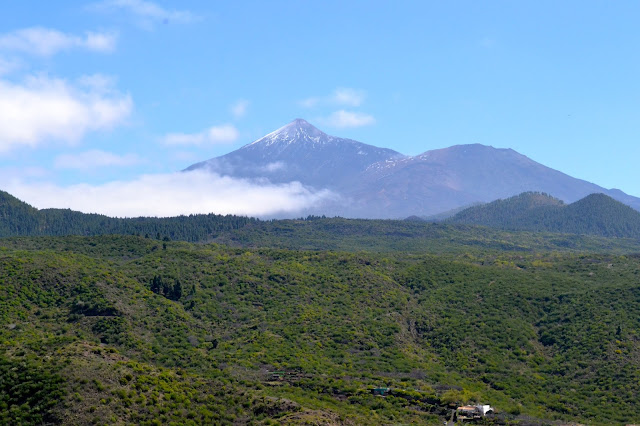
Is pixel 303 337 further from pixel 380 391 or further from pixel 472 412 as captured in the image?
pixel 472 412

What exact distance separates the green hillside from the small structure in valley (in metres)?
1.26

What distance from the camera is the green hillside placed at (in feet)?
171

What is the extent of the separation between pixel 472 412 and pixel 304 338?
78.7ft

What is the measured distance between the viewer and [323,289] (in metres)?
98.8

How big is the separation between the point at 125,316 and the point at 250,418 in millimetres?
30430

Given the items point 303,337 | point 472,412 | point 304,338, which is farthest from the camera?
point 303,337

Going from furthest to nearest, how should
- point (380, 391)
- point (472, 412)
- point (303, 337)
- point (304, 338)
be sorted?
point (303, 337) < point (304, 338) < point (380, 391) < point (472, 412)

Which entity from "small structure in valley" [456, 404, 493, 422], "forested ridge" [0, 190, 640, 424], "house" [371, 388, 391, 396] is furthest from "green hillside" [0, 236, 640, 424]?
"small structure in valley" [456, 404, 493, 422]

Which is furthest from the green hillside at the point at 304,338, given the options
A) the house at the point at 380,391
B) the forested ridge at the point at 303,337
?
the house at the point at 380,391

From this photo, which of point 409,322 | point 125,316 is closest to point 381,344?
point 409,322

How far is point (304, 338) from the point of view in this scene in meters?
81.1

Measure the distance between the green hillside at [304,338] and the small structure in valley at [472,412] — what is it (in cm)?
126

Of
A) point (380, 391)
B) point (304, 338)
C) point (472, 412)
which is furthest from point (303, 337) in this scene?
point (472, 412)

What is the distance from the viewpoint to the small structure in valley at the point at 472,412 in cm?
6109
